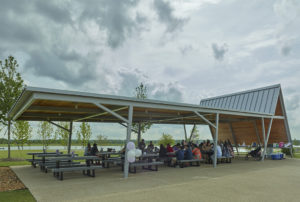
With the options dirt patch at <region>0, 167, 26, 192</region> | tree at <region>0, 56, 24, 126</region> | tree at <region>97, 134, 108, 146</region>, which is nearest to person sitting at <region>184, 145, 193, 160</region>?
dirt patch at <region>0, 167, 26, 192</region>

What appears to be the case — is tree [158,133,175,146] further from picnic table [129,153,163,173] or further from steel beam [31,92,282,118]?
steel beam [31,92,282,118]

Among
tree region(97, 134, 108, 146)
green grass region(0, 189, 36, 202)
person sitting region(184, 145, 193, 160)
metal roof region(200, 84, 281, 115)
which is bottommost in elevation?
green grass region(0, 189, 36, 202)

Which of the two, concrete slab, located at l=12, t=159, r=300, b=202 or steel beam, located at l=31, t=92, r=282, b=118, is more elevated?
steel beam, located at l=31, t=92, r=282, b=118

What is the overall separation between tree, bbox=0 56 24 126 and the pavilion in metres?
0.85

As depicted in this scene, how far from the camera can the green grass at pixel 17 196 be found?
5.63m

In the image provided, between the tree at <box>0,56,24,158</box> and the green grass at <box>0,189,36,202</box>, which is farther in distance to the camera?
the tree at <box>0,56,24,158</box>

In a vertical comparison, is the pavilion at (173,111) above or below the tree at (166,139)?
above

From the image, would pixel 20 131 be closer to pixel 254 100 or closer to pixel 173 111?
pixel 173 111

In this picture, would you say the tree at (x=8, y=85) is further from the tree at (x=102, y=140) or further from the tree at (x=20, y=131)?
the tree at (x=102, y=140)

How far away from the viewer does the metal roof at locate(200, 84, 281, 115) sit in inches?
680

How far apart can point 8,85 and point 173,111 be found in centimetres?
1116

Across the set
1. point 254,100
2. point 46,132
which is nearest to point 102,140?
point 46,132

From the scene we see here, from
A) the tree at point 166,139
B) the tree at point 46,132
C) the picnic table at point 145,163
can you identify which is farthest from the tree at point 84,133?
the picnic table at point 145,163

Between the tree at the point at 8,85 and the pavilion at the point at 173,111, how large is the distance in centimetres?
85
